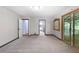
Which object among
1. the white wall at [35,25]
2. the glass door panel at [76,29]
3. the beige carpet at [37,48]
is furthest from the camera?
the white wall at [35,25]

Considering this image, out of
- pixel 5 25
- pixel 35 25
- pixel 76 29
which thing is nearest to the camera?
pixel 76 29

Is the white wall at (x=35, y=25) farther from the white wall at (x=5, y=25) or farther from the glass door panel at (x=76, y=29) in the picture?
the glass door panel at (x=76, y=29)

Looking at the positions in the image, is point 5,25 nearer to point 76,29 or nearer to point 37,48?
point 37,48

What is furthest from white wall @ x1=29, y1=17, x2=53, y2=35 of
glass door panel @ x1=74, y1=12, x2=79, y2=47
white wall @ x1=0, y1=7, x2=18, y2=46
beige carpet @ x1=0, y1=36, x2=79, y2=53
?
glass door panel @ x1=74, y1=12, x2=79, y2=47

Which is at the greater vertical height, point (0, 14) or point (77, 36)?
point (0, 14)

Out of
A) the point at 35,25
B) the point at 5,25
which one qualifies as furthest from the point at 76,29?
the point at 35,25

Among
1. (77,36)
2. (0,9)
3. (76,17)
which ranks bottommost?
(77,36)

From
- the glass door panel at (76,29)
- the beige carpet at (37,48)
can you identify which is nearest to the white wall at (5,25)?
the beige carpet at (37,48)
